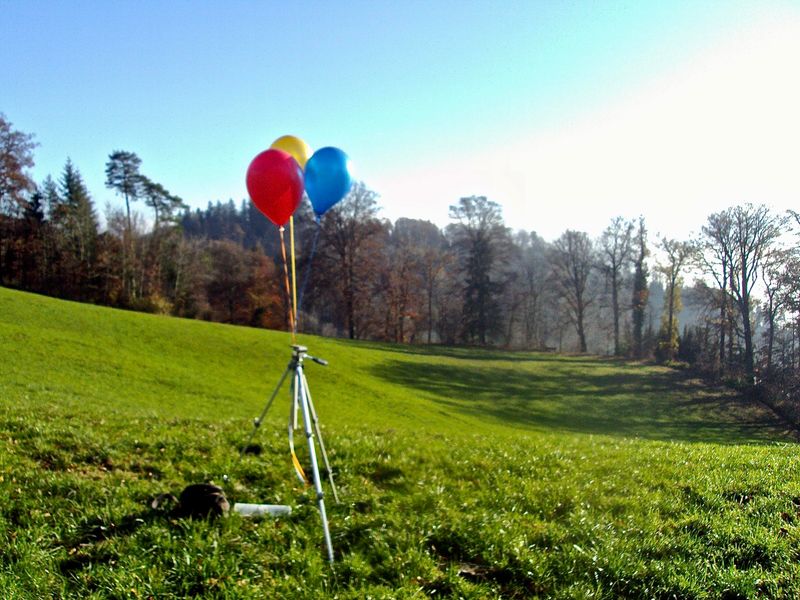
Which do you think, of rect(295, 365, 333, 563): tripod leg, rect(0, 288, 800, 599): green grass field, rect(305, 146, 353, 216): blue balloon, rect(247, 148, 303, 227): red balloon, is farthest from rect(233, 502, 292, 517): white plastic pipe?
rect(305, 146, 353, 216): blue balloon

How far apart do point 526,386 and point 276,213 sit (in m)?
30.2

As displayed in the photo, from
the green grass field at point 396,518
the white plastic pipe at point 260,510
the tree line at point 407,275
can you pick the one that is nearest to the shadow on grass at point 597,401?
the tree line at point 407,275

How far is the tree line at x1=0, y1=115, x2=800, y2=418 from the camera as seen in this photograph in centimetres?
3656

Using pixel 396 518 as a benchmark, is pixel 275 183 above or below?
above

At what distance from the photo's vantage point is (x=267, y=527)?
422 cm

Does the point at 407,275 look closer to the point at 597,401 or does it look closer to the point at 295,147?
the point at 597,401

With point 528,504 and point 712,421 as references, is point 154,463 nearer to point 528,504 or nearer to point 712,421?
point 528,504

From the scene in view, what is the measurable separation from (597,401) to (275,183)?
1163 inches

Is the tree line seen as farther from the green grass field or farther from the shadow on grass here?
the green grass field

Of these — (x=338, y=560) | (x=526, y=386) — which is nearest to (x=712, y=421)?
(x=526, y=386)

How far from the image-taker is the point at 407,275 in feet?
169

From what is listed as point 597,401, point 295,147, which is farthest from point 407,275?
point 295,147

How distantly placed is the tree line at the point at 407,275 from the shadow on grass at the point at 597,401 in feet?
11.7

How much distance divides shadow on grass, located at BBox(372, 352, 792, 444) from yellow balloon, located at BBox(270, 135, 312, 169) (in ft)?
66.2
